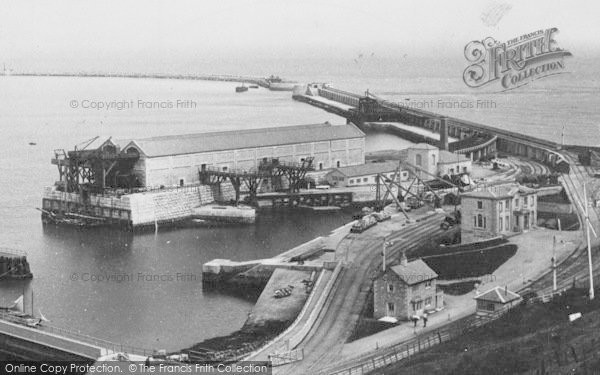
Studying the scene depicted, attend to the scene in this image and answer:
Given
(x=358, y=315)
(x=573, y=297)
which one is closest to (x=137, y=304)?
(x=358, y=315)

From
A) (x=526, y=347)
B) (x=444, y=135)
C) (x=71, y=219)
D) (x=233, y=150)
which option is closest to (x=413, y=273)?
(x=526, y=347)

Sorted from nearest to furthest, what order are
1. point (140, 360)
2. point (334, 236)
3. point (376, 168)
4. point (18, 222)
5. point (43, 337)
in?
point (140, 360) → point (43, 337) → point (334, 236) → point (18, 222) → point (376, 168)

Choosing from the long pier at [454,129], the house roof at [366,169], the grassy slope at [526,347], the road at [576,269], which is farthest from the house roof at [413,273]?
the long pier at [454,129]

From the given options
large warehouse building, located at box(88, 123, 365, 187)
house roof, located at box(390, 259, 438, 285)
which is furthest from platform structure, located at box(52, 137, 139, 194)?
house roof, located at box(390, 259, 438, 285)

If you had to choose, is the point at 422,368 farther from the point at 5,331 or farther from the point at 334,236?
the point at 334,236

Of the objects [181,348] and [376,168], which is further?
→ [376,168]

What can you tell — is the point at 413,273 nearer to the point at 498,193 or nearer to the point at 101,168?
the point at 498,193

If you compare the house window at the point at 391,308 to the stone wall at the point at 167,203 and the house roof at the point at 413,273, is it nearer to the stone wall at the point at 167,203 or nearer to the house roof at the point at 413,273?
the house roof at the point at 413,273

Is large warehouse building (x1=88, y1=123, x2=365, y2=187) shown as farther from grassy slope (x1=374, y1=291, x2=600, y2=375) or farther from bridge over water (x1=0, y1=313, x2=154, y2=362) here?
grassy slope (x1=374, y1=291, x2=600, y2=375)
